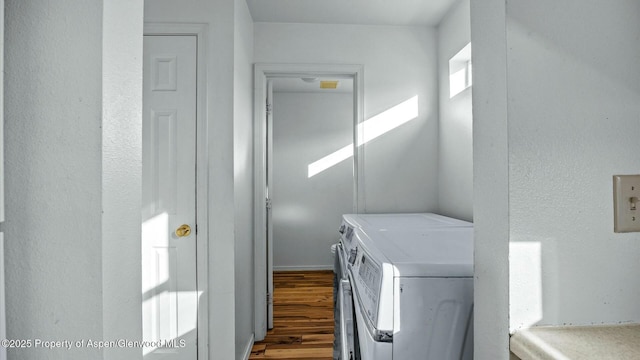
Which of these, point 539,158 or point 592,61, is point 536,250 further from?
point 592,61

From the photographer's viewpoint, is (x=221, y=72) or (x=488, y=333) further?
(x=221, y=72)

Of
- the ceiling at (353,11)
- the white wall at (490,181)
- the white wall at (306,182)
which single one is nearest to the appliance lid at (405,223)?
the white wall at (490,181)

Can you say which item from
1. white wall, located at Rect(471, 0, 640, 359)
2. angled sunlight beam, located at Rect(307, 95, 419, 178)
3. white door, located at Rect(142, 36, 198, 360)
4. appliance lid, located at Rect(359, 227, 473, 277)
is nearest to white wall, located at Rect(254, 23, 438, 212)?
Result: angled sunlight beam, located at Rect(307, 95, 419, 178)

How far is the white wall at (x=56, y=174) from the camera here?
1.88ft

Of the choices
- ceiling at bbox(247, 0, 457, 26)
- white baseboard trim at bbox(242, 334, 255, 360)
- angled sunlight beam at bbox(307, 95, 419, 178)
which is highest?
ceiling at bbox(247, 0, 457, 26)

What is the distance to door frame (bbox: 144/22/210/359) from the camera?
1941 millimetres

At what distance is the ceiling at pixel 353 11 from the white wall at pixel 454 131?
0.51ft

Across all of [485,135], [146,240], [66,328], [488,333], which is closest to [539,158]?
[485,135]

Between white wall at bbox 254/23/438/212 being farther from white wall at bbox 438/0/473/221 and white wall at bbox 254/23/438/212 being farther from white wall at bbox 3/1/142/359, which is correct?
white wall at bbox 3/1/142/359

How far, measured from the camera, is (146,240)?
6.47 feet

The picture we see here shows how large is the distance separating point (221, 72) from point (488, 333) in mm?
1766

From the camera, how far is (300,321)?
298 centimetres

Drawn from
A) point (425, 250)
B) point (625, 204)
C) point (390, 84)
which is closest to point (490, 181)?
point (625, 204)

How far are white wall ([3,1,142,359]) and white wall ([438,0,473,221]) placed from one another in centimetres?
205
